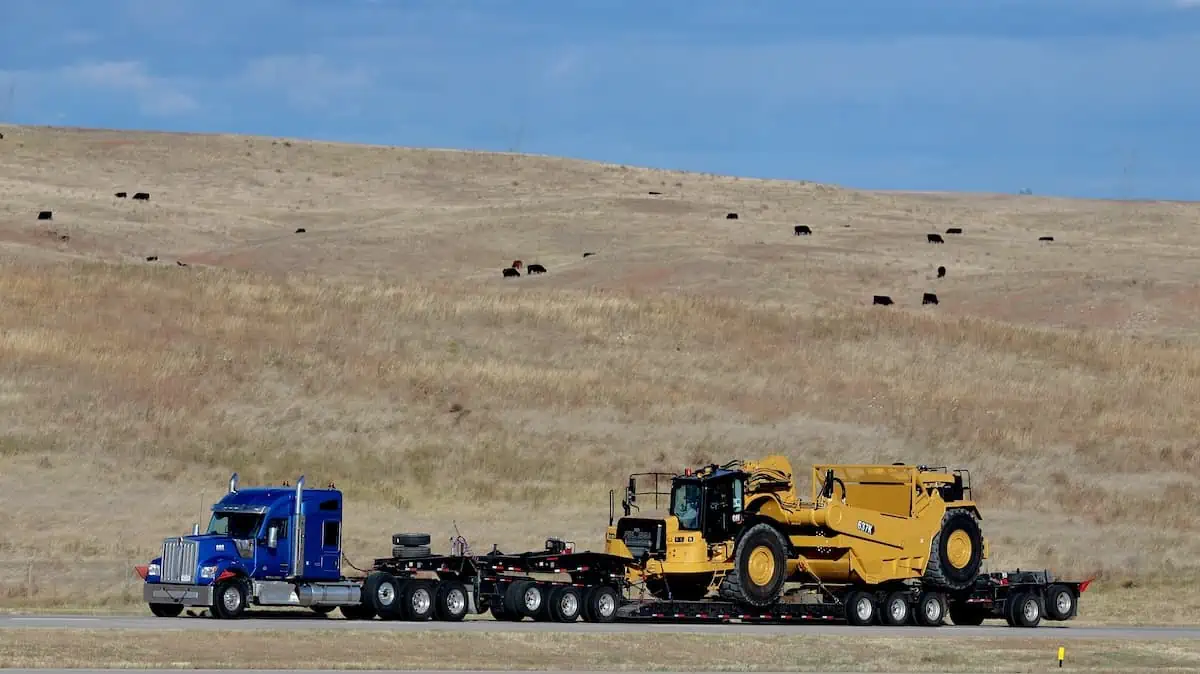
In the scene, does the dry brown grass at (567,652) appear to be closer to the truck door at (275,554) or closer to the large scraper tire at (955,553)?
the large scraper tire at (955,553)

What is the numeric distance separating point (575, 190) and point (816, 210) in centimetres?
2048

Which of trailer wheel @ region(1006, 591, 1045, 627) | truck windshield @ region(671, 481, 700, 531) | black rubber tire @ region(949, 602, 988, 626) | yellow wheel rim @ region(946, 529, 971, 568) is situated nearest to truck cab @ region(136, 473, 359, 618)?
truck windshield @ region(671, 481, 700, 531)

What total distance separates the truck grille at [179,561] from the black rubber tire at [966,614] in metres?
15.7

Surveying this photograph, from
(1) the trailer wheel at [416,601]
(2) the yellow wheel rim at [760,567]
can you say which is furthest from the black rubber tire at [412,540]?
(2) the yellow wheel rim at [760,567]

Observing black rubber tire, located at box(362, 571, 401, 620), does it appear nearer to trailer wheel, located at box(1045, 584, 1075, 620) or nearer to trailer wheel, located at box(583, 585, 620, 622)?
trailer wheel, located at box(583, 585, 620, 622)

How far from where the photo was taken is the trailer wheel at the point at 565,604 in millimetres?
34438

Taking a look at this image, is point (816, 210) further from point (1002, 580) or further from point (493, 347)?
point (1002, 580)

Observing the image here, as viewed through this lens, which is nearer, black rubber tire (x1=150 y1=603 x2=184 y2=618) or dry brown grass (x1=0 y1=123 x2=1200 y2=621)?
black rubber tire (x1=150 y1=603 x2=184 y2=618)

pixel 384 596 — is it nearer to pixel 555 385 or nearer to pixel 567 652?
pixel 567 652

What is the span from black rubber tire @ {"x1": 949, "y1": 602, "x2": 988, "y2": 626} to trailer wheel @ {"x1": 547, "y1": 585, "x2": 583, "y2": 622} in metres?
8.89

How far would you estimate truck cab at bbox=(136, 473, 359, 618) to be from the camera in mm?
34906

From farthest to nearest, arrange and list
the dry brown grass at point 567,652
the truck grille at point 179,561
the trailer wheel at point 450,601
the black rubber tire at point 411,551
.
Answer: the black rubber tire at point 411,551, the truck grille at point 179,561, the trailer wheel at point 450,601, the dry brown grass at point 567,652

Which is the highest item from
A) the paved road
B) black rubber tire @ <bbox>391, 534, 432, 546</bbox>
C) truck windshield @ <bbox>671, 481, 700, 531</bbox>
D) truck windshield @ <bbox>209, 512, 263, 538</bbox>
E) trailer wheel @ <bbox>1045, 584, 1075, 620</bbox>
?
truck windshield @ <bbox>671, 481, 700, 531</bbox>

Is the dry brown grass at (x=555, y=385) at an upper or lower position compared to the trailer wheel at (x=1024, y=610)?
upper
